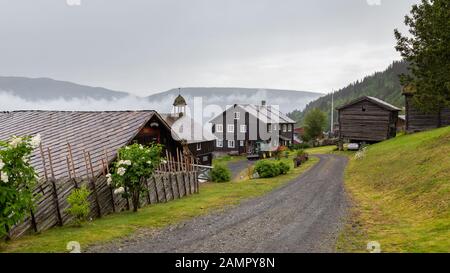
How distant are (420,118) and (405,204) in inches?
1538

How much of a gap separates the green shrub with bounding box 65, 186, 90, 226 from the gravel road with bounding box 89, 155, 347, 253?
2791 mm

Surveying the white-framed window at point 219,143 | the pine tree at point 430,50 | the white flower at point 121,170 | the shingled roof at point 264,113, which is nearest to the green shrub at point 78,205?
the white flower at point 121,170

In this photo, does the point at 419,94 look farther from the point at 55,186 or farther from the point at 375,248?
the point at 55,186

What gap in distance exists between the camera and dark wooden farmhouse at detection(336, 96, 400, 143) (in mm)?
57094

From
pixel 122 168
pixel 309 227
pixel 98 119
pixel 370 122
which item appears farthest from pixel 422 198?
pixel 370 122

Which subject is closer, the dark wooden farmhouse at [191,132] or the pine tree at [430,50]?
the pine tree at [430,50]

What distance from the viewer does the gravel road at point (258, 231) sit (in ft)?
37.5

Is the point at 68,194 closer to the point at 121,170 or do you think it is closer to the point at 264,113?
the point at 121,170

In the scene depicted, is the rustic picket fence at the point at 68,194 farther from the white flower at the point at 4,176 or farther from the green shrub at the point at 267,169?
the green shrub at the point at 267,169

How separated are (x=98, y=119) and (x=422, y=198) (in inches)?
705

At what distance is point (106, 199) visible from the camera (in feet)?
57.6

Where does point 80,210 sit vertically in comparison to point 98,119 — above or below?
below

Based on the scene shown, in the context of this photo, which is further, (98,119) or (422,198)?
(98,119)

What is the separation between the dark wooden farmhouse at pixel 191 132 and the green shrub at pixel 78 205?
41.2 metres
